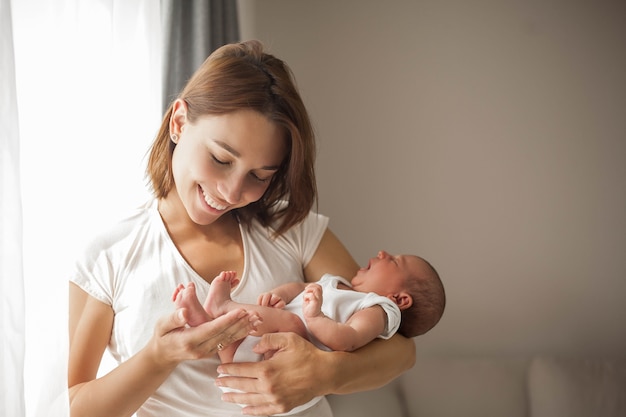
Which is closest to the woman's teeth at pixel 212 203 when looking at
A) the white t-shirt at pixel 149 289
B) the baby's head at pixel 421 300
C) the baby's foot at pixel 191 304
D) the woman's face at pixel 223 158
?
the woman's face at pixel 223 158

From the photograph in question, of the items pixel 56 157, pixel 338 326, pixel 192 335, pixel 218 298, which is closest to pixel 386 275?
pixel 338 326

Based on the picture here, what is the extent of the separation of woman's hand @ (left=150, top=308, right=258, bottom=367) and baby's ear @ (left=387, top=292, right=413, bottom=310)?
1.92 ft

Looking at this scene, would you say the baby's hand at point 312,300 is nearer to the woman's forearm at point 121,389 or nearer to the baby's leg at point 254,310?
the baby's leg at point 254,310

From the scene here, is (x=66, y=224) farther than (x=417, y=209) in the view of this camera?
No

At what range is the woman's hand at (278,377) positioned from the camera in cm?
144

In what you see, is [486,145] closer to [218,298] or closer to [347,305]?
[347,305]

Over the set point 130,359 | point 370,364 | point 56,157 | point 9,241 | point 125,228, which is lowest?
point 370,364

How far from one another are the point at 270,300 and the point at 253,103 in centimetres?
47

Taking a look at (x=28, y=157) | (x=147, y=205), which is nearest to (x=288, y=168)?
(x=147, y=205)

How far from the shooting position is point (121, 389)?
1.36 m

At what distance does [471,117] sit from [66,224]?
6.44 ft

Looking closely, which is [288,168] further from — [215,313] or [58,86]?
[58,86]

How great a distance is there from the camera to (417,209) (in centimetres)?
285

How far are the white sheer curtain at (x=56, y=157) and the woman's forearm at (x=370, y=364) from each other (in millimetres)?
629
